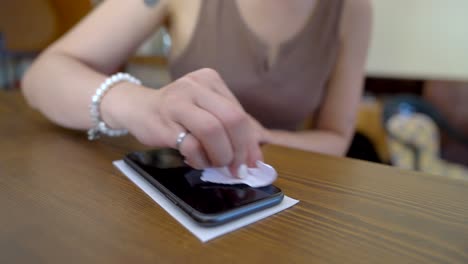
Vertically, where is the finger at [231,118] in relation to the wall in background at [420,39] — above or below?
below

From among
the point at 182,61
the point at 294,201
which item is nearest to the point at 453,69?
the point at 182,61

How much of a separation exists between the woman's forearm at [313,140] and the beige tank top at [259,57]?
3.8 inches

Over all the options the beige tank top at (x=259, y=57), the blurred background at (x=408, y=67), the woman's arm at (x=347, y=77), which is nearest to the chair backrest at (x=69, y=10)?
the blurred background at (x=408, y=67)

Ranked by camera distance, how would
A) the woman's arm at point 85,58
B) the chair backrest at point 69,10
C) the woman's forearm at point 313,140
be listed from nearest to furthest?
the woman's arm at point 85,58 < the woman's forearm at point 313,140 < the chair backrest at point 69,10

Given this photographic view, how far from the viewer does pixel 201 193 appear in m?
0.29

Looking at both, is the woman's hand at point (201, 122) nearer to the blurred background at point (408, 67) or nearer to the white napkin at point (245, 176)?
the white napkin at point (245, 176)

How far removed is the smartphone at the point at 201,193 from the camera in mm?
259

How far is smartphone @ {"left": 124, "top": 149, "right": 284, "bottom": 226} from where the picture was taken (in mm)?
259

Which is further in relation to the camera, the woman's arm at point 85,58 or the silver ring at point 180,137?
the woman's arm at point 85,58

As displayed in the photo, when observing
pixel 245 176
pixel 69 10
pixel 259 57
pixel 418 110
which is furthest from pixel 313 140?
pixel 69 10

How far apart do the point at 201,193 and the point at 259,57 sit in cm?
45

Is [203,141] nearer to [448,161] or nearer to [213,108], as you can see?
[213,108]

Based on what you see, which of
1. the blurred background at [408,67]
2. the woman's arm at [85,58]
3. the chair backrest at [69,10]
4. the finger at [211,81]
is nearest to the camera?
the finger at [211,81]

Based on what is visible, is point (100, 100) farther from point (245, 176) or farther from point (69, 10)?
point (69, 10)
